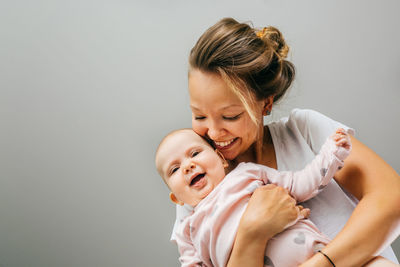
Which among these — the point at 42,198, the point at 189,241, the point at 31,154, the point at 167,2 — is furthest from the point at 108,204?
the point at 167,2

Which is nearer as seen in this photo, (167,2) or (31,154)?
(167,2)

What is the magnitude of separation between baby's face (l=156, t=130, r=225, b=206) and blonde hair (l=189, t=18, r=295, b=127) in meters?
0.23

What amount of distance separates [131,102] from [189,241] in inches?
34.5

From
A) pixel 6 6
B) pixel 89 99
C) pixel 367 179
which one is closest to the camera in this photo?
pixel 367 179

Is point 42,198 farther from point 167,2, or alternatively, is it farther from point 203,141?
point 167,2

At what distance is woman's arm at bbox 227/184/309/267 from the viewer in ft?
3.12

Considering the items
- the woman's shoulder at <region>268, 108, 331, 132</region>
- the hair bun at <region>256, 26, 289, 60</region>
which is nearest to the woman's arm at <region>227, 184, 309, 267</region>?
the woman's shoulder at <region>268, 108, 331, 132</region>

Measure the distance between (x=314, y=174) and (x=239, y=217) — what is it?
296 mm

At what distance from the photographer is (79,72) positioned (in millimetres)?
1684

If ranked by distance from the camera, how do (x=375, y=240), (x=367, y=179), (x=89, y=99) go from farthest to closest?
1. (x=89, y=99)
2. (x=367, y=179)
3. (x=375, y=240)

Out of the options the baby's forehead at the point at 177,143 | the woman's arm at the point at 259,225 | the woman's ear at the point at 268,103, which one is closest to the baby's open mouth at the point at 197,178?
the baby's forehead at the point at 177,143

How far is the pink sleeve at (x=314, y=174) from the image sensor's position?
39.9 inches

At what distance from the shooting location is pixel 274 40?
4.00ft

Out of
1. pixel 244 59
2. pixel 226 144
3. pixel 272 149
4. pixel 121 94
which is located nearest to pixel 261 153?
pixel 272 149
